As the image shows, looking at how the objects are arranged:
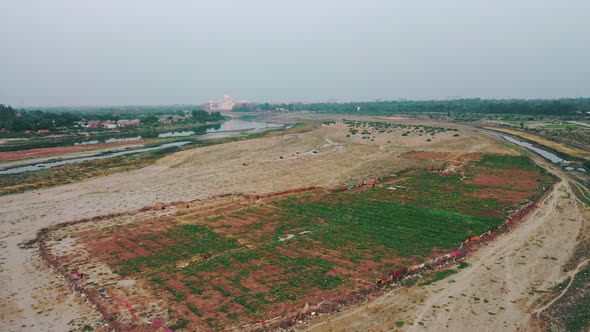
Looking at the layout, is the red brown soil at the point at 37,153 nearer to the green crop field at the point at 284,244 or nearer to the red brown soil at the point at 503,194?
the green crop field at the point at 284,244

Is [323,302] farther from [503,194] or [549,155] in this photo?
[549,155]

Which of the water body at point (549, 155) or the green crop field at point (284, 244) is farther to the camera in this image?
the water body at point (549, 155)

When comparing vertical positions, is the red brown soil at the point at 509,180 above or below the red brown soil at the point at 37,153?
below

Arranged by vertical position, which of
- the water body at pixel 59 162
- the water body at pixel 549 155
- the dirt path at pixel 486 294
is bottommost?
the dirt path at pixel 486 294

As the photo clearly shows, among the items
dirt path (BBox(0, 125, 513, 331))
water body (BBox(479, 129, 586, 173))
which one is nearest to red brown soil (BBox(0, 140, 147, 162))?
dirt path (BBox(0, 125, 513, 331))

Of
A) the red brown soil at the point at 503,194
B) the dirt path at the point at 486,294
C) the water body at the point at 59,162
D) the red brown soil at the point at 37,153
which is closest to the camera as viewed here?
the dirt path at the point at 486,294

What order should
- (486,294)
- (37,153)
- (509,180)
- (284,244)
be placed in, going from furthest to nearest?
1. (37,153)
2. (509,180)
3. (284,244)
4. (486,294)

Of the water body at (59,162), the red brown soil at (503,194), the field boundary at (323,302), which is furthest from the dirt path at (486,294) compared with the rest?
the water body at (59,162)

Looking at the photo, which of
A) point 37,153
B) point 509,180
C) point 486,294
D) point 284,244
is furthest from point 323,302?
point 37,153

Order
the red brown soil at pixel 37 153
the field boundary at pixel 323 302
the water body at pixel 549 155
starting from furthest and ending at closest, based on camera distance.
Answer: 1. the red brown soil at pixel 37 153
2. the water body at pixel 549 155
3. the field boundary at pixel 323 302

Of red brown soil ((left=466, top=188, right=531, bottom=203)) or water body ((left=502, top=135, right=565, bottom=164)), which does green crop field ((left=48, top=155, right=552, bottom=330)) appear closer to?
red brown soil ((left=466, top=188, right=531, bottom=203))
